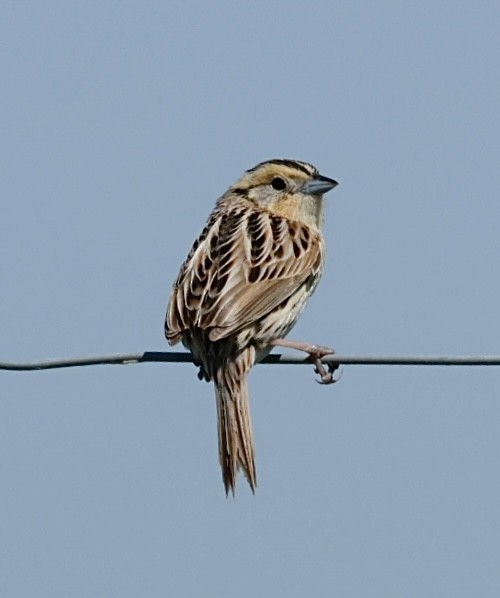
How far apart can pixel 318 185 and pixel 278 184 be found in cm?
39

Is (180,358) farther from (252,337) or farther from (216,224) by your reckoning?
(216,224)

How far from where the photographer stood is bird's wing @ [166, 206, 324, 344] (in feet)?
28.3

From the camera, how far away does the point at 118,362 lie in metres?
7.05

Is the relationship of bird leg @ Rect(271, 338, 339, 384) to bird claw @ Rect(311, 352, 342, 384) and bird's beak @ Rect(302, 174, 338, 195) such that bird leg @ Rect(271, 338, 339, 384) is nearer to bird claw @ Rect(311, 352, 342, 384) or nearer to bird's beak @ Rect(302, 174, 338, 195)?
bird claw @ Rect(311, 352, 342, 384)

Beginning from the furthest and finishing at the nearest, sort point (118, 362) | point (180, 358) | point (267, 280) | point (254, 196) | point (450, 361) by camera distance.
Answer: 1. point (254, 196)
2. point (267, 280)
3. point (180, 358)
4. point (118, 362)
5. point (450, 361)

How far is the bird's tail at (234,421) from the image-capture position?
27.8ft

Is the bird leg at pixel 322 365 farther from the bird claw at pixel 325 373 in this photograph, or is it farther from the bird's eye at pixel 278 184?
the bird's eye at pixel 278 184

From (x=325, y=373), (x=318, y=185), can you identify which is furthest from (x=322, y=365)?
(x=318, y=185)

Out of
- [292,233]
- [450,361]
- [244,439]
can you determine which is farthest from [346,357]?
[292,233]

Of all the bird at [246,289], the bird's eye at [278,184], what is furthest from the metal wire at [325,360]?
the bird's eye at [278,184]

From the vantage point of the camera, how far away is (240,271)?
29.9ft

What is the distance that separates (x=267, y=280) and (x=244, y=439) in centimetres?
114

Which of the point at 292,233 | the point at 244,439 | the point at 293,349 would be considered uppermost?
the point at 292,233

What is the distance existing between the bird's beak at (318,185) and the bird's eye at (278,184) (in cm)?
19
